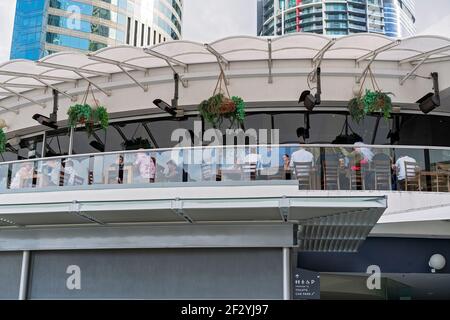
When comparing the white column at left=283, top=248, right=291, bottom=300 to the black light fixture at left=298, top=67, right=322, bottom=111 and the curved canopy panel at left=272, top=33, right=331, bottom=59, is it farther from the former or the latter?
the curved canopy panel at left=272, top=33, right=331, bottom=59

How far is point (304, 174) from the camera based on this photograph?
10.1 m

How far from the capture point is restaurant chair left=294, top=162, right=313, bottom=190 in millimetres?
10039

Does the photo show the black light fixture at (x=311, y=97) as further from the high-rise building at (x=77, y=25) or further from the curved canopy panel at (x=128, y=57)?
the high-rise building at (x=77, y=25)

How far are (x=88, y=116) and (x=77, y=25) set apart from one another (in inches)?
2200

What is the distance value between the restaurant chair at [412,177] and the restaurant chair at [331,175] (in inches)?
53.7

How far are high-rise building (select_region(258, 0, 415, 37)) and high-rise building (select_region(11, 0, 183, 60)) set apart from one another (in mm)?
37947

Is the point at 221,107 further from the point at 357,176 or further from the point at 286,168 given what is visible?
the point at 357,176

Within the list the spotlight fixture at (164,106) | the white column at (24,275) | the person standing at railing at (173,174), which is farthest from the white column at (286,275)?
the spotlight fixture at (164,106)

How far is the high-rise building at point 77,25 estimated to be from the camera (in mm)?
63969

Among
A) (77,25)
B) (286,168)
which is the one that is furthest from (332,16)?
(286,168)

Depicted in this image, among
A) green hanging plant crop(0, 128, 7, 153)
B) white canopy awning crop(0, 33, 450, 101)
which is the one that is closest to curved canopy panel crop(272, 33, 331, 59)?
white canopy awning crop(0, 33, 450, 101)

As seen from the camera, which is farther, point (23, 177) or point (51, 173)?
point (23, 177)

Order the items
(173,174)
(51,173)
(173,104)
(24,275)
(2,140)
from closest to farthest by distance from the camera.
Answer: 1. (24,275)
2. (173,174)
3. (51,173)
4. (173,104)
5. (2,140)

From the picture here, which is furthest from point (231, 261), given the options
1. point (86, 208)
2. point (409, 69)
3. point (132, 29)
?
point (132, 29)
